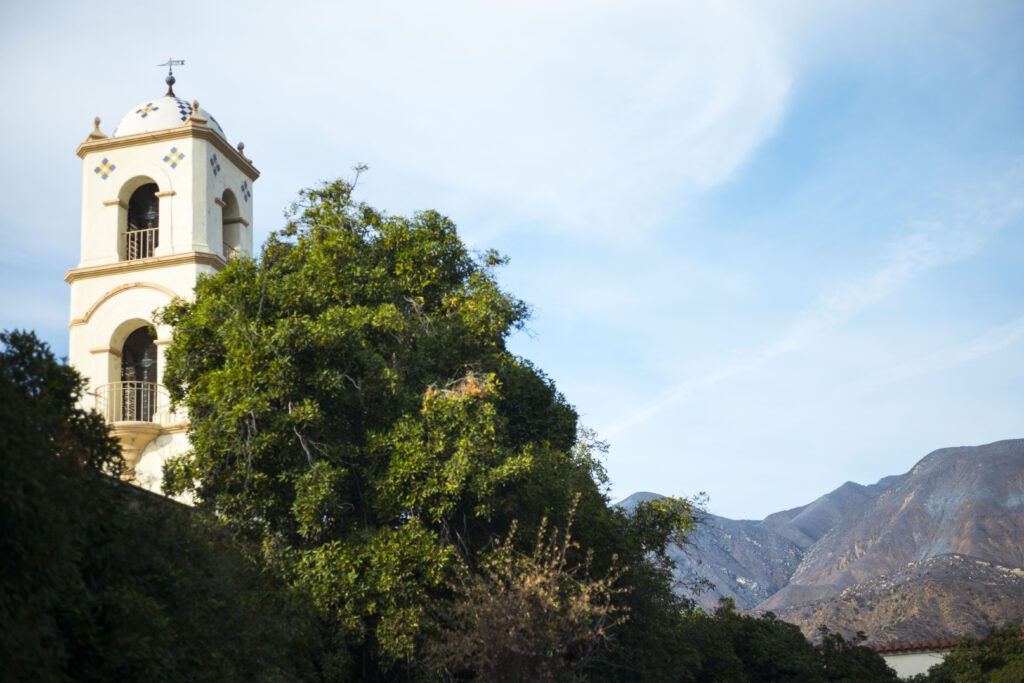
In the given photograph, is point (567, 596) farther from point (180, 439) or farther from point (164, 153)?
point (164, 153)

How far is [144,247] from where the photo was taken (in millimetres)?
22047

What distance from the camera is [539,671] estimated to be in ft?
52.4

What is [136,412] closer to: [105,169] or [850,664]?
[105,169]

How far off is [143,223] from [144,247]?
66cm

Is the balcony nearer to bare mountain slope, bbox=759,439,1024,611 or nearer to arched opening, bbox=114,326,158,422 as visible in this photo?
arched opening, bbox=114,326,158,422

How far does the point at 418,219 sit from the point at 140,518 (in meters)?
10.0

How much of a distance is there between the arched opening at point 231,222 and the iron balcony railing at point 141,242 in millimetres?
1363

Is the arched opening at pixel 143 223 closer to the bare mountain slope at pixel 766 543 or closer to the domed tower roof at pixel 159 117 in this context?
the domed tower roof at pixel 159 117

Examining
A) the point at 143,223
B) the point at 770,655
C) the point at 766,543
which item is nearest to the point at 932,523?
the point at 766,543

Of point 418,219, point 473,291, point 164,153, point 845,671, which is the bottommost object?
point 845,671

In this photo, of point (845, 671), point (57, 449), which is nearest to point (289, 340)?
point (57, 449)

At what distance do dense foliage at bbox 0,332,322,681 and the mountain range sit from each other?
33.3ft

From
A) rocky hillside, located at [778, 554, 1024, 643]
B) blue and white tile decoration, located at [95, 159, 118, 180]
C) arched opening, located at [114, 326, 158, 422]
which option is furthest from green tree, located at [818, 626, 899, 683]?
rocky hillside, located at [778, 554, 1024, 643]

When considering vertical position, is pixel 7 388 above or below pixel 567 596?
above
